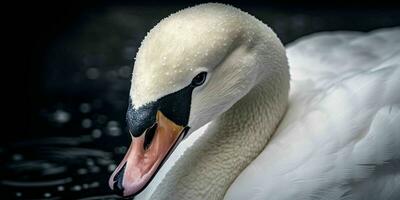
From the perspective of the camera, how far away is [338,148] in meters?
2.25

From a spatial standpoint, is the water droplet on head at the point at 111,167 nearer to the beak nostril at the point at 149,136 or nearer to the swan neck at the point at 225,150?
the swan neck at the point at 225,150

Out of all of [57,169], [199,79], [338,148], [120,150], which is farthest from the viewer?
[120,150]

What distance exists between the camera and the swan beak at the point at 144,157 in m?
1.95

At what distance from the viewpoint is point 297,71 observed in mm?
2752

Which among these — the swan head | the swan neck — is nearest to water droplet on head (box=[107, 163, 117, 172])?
the swan neck

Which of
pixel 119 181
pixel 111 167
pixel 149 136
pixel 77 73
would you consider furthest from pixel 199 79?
pixel 77 73

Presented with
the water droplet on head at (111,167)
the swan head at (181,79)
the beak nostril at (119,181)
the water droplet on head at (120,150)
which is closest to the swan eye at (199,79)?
the swan head at (181,79)

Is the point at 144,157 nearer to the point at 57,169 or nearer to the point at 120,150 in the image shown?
the point at 57,169

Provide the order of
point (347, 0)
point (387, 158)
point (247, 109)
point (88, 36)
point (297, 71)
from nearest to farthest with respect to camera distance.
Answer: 1. point (387, 158)
2. point (247, 109)
3. point (297, 71)
4. point (88, 36)
5. point (347, 0)

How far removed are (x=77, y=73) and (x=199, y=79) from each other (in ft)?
8.48

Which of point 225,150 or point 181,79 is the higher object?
point 181,79

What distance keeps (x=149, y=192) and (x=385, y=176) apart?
70cm

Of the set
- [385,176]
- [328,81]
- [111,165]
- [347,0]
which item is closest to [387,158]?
[385,176]

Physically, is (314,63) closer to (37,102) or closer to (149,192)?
(149,192)
